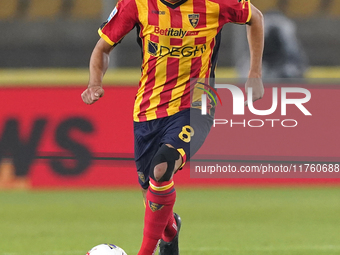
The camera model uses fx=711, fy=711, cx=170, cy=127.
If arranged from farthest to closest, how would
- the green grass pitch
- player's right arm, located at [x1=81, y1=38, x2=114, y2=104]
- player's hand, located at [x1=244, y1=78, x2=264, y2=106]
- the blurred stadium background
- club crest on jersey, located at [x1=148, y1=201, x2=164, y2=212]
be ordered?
1. the blurred stadium background
2. the green grass pitch
3. player's hand, located at [x1=244, y1=78, x2=264, y2=106]
4. player's right arm, located at [x1=81, y1=38, x2=114, y2=104]
5. club crest on jersey, located at [x1=148, y1=201, x2=164, y2=212]

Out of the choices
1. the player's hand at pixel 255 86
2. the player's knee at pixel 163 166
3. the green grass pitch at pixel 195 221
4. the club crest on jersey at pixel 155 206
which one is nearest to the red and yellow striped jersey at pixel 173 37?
the player's hand at pixel 255 86

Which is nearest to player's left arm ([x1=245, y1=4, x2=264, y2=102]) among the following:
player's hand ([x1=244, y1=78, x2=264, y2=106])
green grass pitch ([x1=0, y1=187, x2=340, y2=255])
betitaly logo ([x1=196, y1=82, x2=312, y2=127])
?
player's hand ([x1=244, y1=78, x2=264, y2=106])

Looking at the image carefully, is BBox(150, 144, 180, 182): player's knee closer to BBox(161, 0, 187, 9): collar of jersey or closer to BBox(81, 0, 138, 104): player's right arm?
BBox(81, 0, 138, 104): player's right arm

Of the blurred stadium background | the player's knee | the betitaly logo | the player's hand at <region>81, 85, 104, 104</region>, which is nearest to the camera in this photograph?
the player's knee

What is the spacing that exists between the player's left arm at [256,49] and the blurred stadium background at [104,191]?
1275 millimetres

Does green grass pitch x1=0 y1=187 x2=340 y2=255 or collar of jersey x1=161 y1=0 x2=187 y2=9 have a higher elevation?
collar of jersey x1=161 y1=0 x2=187 y2=9

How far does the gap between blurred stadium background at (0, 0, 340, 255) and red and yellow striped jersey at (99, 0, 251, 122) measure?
1.30m

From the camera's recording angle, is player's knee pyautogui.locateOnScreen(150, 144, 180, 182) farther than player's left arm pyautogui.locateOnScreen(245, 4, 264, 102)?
No

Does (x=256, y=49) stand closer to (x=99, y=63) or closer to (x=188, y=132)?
(x=188, y=132)

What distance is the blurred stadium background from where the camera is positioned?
585cm

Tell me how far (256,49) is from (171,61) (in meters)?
0.63

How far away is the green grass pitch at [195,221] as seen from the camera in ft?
18.1

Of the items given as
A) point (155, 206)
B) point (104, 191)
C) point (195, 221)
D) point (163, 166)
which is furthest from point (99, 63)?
point (104, 191)

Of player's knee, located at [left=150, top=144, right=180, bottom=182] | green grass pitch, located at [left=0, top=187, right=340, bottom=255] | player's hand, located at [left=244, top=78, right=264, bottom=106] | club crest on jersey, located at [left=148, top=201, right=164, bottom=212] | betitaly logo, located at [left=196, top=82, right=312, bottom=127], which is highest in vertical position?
player's hand, located at [left=244, top=78, right=264, bottom=106]
